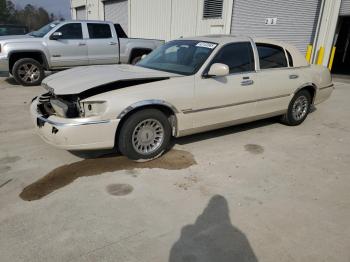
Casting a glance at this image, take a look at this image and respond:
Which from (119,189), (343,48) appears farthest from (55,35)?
(343,48)

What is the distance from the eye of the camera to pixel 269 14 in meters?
13.0

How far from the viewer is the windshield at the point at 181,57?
179 inches

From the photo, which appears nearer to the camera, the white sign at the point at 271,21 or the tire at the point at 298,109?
the tire at the point at 298,109

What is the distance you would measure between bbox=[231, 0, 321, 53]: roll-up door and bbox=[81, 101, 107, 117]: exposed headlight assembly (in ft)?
34.9

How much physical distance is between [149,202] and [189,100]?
1571 mm

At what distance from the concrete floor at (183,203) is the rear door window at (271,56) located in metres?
1.28

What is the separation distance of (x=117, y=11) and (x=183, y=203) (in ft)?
73.8

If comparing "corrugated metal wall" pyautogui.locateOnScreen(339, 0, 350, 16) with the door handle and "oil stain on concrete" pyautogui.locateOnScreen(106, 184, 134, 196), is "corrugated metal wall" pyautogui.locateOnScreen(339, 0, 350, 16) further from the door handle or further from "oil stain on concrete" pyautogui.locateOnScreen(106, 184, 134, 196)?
"oil stain on concrete" pyautogui.locateOnScreen(106, 184, 134, 196)

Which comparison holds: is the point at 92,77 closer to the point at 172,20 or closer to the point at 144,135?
the point at 144,135

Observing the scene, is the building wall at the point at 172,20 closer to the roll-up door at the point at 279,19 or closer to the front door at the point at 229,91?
the roll-up door at the point at 279,19

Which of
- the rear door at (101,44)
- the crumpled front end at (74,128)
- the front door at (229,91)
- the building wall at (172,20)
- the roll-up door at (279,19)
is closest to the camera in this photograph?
the crumpled front end at (74,128)

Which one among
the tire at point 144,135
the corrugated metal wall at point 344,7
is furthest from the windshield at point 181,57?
the corrugated metal wall at point 344,7

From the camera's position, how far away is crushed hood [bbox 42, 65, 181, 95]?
390cm

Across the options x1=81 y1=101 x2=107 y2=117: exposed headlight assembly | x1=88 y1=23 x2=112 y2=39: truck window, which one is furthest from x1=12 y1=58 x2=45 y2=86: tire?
x1=81 y1=101 x2=107 y2=117: exposed headlight assembly
